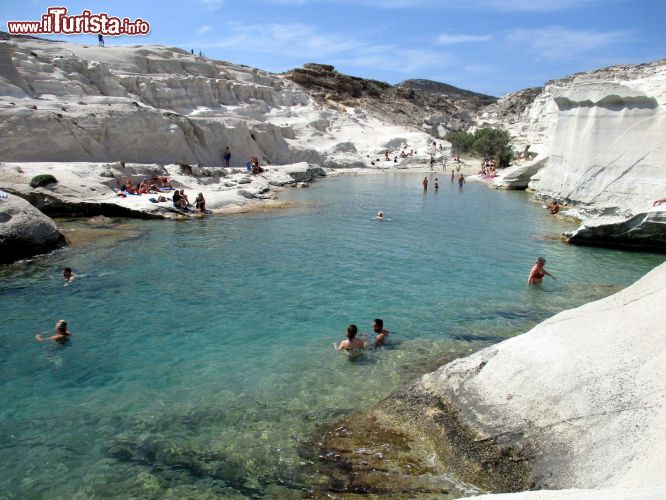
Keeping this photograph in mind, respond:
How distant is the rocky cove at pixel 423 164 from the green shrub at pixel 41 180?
355 mm

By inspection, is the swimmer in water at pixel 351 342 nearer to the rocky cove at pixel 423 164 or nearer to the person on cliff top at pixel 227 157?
the rocky cove at pixel 423 164

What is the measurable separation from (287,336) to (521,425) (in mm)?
5418


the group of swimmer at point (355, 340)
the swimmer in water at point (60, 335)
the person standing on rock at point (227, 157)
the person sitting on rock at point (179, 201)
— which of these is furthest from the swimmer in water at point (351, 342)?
the person standing on rock at point (227, 157)

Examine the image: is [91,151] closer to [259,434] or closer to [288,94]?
[259,434]

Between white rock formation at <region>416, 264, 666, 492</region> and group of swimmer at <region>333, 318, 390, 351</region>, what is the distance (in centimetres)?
229

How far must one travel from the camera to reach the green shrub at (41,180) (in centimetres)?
2128

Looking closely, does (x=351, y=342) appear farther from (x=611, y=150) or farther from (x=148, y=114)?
(x=148, y=114)

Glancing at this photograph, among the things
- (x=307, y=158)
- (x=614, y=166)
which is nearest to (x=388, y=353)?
(x=614, y=166)

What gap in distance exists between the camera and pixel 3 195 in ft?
52.6

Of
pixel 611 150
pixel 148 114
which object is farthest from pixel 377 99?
pixel 611 150

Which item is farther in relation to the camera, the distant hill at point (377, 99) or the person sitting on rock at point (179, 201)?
the distant hill at point (377, 99)

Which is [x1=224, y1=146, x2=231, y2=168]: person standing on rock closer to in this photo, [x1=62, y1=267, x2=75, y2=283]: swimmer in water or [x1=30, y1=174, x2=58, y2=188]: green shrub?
[x1=30, y1=174, x2=58, y2=188]: green shrub

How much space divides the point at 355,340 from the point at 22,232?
11928mm

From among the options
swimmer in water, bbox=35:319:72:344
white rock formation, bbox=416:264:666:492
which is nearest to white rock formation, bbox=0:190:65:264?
swimmer in water, bbox=35:319:72:344
